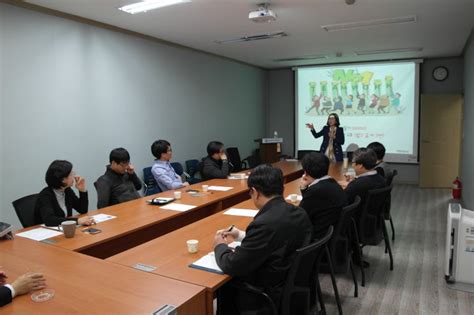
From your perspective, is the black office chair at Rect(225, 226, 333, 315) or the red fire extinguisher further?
the red fire extinguisher

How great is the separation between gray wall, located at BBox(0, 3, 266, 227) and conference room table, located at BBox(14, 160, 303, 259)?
152 cm

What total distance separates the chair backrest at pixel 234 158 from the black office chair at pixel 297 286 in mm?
5674

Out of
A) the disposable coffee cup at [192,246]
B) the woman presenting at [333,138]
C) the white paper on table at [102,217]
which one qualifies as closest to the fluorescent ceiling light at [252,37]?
the woman presenting at [333,138]

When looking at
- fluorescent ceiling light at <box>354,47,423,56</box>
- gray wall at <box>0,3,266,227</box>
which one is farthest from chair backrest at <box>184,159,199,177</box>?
fluorescent ceiling light at <box>354,47,423,56</box>

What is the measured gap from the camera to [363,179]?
3301mm

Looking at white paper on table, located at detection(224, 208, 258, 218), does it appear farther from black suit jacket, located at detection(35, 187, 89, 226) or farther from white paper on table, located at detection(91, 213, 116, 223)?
black suit jacket, located at detection(35, 187, 89, 226)

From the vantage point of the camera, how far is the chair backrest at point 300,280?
5.74 feet

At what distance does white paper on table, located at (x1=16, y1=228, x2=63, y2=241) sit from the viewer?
2395 millimetres

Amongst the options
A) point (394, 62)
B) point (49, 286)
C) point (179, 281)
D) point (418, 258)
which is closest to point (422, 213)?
point (418, 258)

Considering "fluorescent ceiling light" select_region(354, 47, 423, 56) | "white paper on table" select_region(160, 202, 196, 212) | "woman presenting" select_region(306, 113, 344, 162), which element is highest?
"fluorescent ceiling light" select_region(354, 47, 423, 56)

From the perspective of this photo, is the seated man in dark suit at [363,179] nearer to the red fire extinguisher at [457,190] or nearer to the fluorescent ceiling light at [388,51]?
the fluorescent ceiling light at [388,51]

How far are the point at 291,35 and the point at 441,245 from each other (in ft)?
11.5

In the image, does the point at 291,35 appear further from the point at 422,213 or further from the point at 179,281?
the point at 179,281

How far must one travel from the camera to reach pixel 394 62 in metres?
7.89
